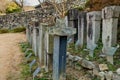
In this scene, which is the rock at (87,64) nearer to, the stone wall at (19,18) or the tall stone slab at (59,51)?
the tall stone slab at (59,51)

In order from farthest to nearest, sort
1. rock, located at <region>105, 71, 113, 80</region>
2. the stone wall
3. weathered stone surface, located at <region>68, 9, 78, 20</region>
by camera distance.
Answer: the stone wall → weathered stone surface, located at <region>68, 9, 78, 20</region> → rock, located at <region>105, 71, 113, 80</region>

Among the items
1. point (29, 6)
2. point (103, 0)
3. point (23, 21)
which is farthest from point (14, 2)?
point (103, 0)

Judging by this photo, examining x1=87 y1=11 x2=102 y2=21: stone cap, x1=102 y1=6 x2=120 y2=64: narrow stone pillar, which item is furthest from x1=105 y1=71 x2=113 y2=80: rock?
x1=87 y1=11 x2=102 y2=21: stone cap

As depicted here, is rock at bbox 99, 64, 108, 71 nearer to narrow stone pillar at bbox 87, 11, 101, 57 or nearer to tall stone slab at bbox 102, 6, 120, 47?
tall stone slab at bbox 102, 6, 120, 47

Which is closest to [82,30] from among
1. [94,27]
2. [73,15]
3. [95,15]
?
[94,27]

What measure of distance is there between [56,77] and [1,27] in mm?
21955

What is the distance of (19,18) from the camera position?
28.1 meters

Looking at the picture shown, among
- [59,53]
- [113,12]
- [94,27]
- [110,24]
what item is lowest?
[59,53]

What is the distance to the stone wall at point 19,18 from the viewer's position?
27672 millimetres

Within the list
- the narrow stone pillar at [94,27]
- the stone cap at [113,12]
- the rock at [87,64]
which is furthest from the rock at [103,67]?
the narrow stone pillar at [94,27]

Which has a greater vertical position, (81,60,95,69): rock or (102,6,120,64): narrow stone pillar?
(102,6,120,64): narrow stone pillar

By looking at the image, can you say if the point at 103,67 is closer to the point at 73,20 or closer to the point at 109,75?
the point at 109,75

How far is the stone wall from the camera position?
27.7 metres

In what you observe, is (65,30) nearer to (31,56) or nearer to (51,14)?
(31,56)
